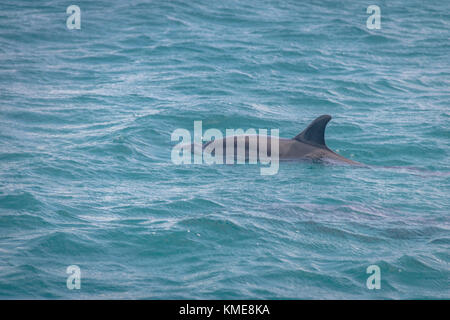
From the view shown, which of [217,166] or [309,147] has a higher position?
[309,147]

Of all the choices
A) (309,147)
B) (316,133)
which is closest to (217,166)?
(309,147)

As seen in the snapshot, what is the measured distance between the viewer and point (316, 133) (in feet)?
44.1

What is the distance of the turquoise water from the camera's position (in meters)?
9.00

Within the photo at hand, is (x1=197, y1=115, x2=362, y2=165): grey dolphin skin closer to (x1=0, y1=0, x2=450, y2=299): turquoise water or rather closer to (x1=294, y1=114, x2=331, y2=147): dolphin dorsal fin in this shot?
(x1=294, y1=114, x2=331, y2=147): dolphin dorsal fin

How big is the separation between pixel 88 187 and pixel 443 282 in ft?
20.8

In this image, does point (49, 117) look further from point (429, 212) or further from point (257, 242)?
point (429, 212)

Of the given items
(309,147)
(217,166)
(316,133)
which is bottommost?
(217,166)

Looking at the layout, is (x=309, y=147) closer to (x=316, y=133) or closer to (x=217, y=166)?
(x=316, y=133)

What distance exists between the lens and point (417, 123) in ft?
53.4

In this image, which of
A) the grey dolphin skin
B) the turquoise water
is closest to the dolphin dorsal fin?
the grey dolphin skin

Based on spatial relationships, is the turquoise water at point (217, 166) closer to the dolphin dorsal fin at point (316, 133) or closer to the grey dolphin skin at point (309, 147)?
the grey dolphin skin at point (309, 147)

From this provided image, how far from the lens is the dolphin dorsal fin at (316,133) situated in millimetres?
13312

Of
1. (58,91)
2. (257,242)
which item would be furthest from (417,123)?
(58,91)

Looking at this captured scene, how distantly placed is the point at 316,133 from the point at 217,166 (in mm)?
2108
